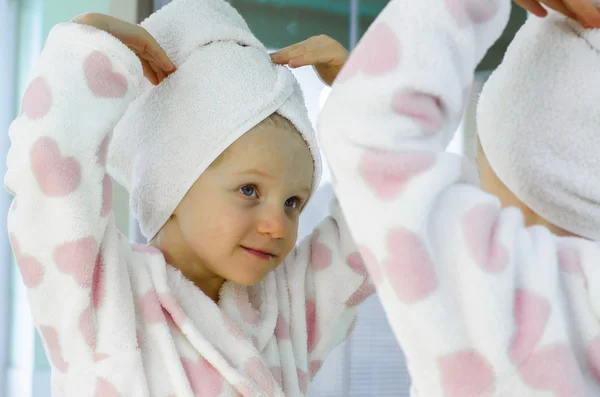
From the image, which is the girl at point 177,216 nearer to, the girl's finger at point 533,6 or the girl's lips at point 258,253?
the girl's lips at point 258,253

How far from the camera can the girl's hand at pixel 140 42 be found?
0.78 m

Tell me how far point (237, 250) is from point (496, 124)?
390 millimetres

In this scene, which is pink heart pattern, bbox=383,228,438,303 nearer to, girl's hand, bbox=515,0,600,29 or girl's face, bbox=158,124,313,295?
girl's hand, bbox=515,0,600,29

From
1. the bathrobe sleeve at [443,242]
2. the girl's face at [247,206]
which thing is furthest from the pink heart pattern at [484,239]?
the girl's face at [247,206]

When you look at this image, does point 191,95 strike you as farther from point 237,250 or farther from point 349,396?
point 349,396

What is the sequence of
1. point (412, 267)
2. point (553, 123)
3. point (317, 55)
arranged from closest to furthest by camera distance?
point (412, 267)
point (553, 123)
point (317, 55)

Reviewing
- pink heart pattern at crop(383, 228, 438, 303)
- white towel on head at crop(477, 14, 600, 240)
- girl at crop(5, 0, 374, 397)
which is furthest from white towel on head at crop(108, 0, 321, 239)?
pink heart pattern at crop(383, 228, 438, 303)

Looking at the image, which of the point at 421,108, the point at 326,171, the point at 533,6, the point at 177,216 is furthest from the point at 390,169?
the point at 326,171

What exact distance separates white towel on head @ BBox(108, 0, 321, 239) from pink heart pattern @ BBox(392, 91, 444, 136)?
17.5 inches

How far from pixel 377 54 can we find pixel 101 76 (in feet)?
1.40

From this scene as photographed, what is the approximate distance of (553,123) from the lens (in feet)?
1.62

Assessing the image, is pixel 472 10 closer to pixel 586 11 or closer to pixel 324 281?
pixel 586 11

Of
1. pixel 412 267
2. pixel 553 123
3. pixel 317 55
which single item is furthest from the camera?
pixel 317 55

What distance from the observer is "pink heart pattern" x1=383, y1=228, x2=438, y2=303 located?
0.39 metres
